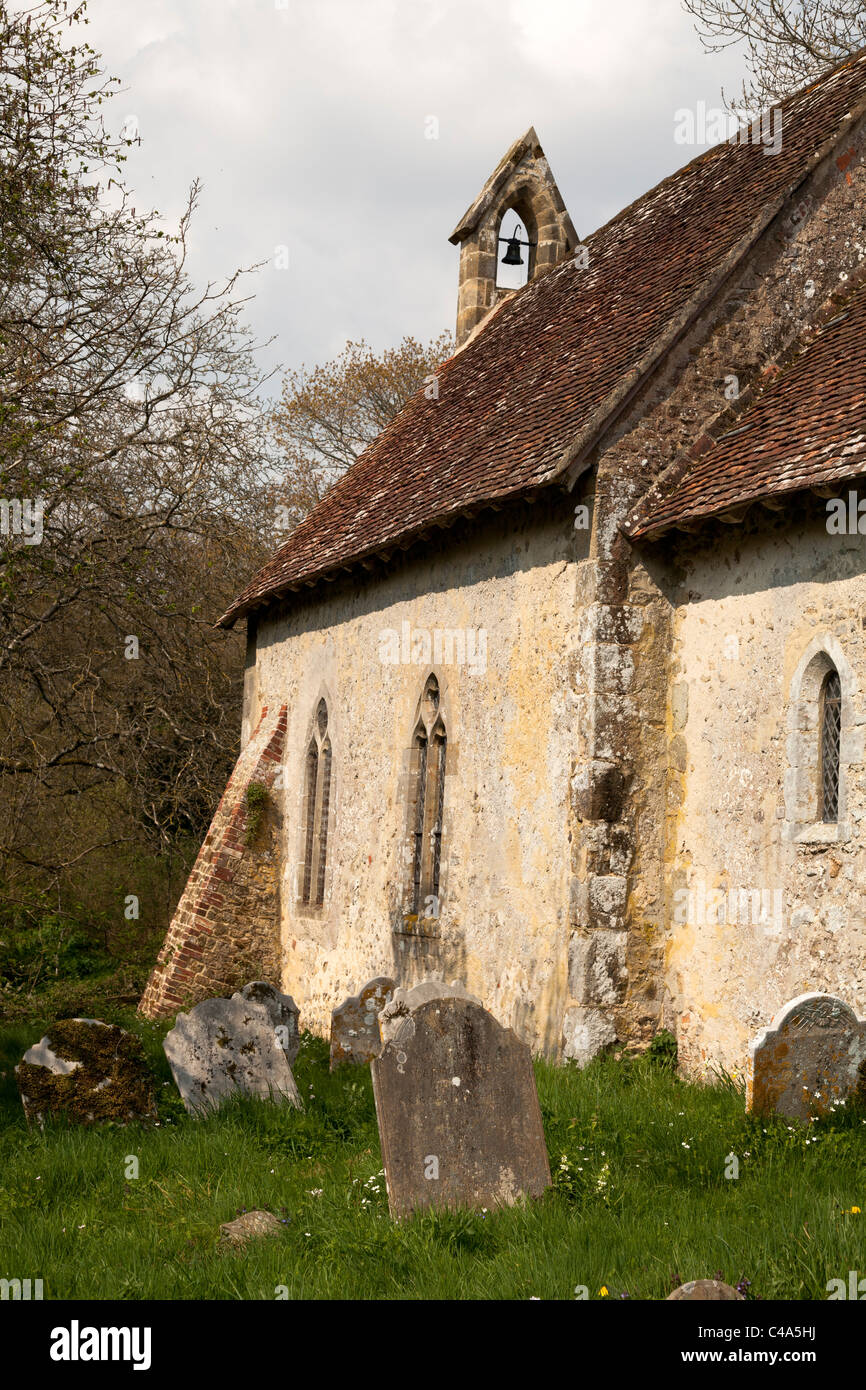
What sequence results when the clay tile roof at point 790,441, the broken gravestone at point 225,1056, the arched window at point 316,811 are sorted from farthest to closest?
the arched window at point 316,811
the broken gravestone at point 225,1056
the clay tile roof at point 790,441

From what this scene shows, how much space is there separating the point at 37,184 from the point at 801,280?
21.3 ft

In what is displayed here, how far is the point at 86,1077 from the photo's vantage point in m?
9.01

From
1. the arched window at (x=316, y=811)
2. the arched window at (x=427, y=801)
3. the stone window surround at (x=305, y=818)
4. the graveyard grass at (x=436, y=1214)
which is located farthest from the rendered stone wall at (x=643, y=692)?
the arched window at (x=316, y=811)

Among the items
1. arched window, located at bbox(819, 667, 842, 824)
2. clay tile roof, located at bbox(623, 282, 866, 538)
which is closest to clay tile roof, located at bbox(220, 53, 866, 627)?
clay tile roof, located at bbox(623, 282, 866, 538)

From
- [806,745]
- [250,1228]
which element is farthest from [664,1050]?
[250,1228]

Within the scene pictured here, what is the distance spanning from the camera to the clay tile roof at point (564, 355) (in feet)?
36.6

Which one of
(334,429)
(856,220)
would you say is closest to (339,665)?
(856,220)

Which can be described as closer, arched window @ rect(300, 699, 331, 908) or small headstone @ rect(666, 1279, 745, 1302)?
small headstone @ rect(666, 1279, 745, 1302)

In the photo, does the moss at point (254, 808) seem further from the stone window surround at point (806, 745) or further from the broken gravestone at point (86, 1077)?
the stone window surround at point (806, 745)

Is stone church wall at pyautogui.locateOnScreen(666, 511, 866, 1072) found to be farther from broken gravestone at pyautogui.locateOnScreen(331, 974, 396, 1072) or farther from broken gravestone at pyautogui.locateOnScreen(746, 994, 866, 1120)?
broken gravestone at pyautogui.locateOnScreen(331, 974, 396, 1072)

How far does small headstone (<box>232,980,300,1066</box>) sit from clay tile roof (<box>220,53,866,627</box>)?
14.6 ft

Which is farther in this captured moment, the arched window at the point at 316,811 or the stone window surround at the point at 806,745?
the arched window at the point at 316,811

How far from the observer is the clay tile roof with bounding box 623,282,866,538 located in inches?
346

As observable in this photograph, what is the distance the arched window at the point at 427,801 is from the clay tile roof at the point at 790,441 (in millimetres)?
3544
